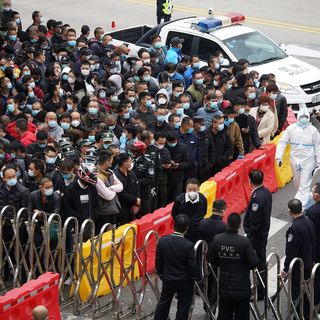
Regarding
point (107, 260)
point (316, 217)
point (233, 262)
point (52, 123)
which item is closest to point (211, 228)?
point (233, 262)

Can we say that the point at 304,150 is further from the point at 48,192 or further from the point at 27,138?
the point at 48,192

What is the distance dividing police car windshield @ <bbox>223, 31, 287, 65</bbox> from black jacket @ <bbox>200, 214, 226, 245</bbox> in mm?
8998

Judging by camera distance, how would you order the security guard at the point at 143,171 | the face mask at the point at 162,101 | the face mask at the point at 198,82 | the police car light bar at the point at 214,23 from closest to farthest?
1. the security guard at the point at 143,171
2. the face mask at the point at 162,101
3. the face mask at the point at 198,82
4. the police car light bar at the point at 214,23

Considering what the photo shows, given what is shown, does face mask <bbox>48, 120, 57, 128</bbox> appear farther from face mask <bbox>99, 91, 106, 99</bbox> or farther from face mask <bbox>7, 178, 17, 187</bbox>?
face mask <bbox>7, 178, 17, 187</bbox>

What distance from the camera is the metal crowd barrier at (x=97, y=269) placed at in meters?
11.9

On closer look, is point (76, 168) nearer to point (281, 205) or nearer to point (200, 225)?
point (200, 225)

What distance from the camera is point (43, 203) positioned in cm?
1292

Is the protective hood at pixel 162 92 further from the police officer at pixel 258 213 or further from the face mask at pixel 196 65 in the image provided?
the police officer at pixel 258 213

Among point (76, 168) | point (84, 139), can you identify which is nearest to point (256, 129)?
point (84, 139)

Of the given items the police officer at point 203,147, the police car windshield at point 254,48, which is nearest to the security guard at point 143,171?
the police officer at point 203,147

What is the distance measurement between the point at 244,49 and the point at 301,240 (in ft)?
31.4

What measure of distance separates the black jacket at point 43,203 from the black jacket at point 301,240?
3.03 m

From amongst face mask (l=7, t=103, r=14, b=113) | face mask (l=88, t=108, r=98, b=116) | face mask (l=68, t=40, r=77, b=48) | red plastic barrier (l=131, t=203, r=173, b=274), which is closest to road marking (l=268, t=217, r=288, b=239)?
red plastic barrier (l=131, t=203, r=173, b=274)

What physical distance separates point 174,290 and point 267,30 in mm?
18071
